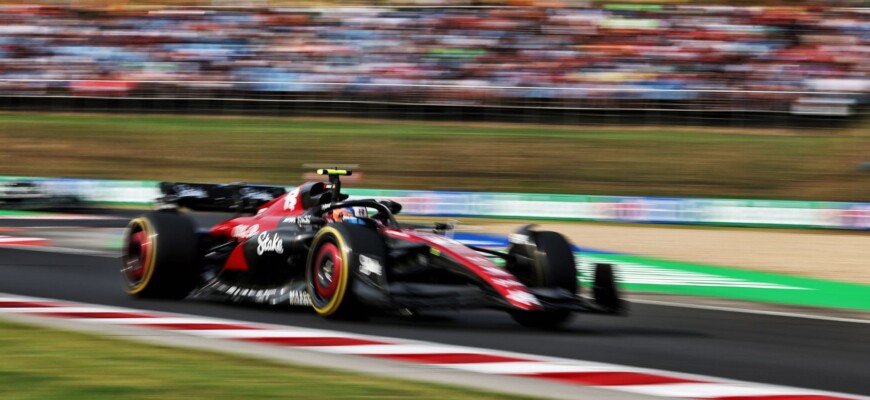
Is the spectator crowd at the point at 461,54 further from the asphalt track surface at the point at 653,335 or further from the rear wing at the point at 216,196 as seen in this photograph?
the rear wing at the point at 216,196

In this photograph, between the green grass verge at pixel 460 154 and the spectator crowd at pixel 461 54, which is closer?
the green grass verge at pixel 460 154

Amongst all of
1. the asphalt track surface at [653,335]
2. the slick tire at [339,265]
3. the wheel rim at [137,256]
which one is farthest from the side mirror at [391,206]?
the wheel rim at [137,256]

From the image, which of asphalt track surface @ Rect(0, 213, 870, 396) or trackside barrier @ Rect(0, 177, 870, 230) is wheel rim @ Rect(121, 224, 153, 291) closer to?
asphalt track surface @ Rect(0, 213, 870, 396)

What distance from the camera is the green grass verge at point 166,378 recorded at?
4.72 meters

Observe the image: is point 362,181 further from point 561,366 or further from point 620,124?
point 561,366

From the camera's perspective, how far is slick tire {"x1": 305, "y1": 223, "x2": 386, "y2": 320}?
711 cm

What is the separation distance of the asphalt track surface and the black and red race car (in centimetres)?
17

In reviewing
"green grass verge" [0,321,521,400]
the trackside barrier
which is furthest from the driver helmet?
the trackside barrier

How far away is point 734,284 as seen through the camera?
11.6 metres

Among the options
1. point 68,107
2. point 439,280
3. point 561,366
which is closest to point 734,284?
point 439,280

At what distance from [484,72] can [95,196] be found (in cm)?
829

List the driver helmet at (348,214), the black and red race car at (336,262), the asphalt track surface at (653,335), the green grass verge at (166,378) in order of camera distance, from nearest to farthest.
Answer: the green grass verge at (166,378) < the asphalt track surface at (653,335) < the black and red race car at (336,262) < the driver helmet at (348,214)

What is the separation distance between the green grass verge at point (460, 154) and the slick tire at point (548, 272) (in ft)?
44.1

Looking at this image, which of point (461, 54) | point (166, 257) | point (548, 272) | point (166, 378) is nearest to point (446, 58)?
point (461, 54)
